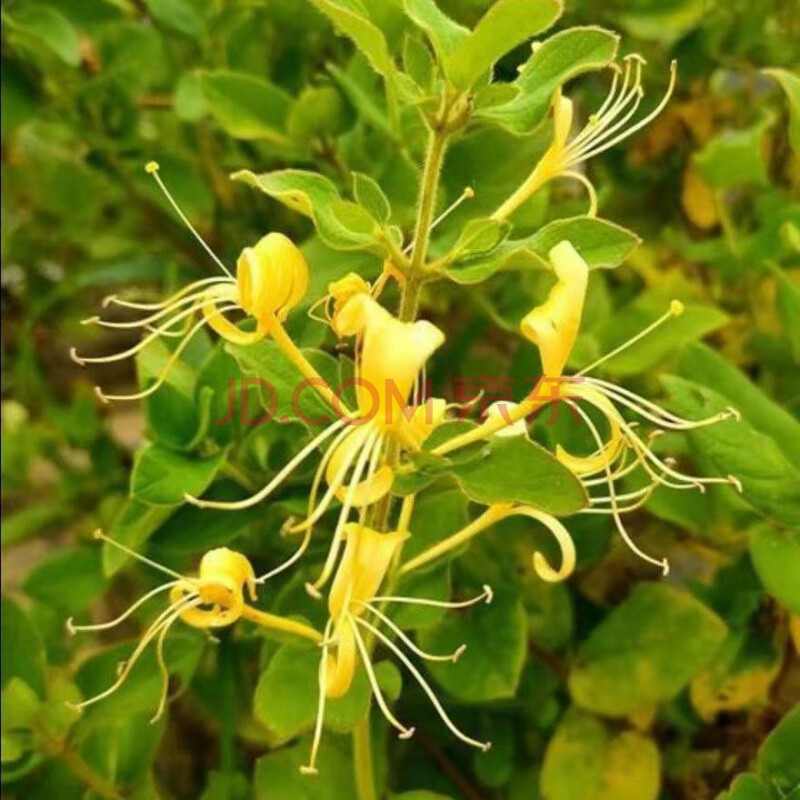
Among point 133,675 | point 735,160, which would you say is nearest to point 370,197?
point 133,675

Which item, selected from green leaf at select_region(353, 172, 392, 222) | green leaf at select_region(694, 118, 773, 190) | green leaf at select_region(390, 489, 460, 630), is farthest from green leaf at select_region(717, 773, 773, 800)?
green leaf at select_region(694, 118, 773, 190)

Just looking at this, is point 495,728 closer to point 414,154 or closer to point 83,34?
point 414,154

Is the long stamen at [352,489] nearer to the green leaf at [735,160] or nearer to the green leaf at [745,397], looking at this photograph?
the green leaf at [745,397]

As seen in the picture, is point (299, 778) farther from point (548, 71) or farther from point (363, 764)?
point (548, 71)

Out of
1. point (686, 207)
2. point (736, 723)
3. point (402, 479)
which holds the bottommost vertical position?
point (736, 723)

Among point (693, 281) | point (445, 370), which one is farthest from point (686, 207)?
point (445, 370)

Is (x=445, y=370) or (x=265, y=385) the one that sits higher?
(x=265, y=385)

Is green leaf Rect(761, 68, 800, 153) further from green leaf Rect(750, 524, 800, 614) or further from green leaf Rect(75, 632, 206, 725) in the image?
green leaf Rect(75, 632, 206, 725)
